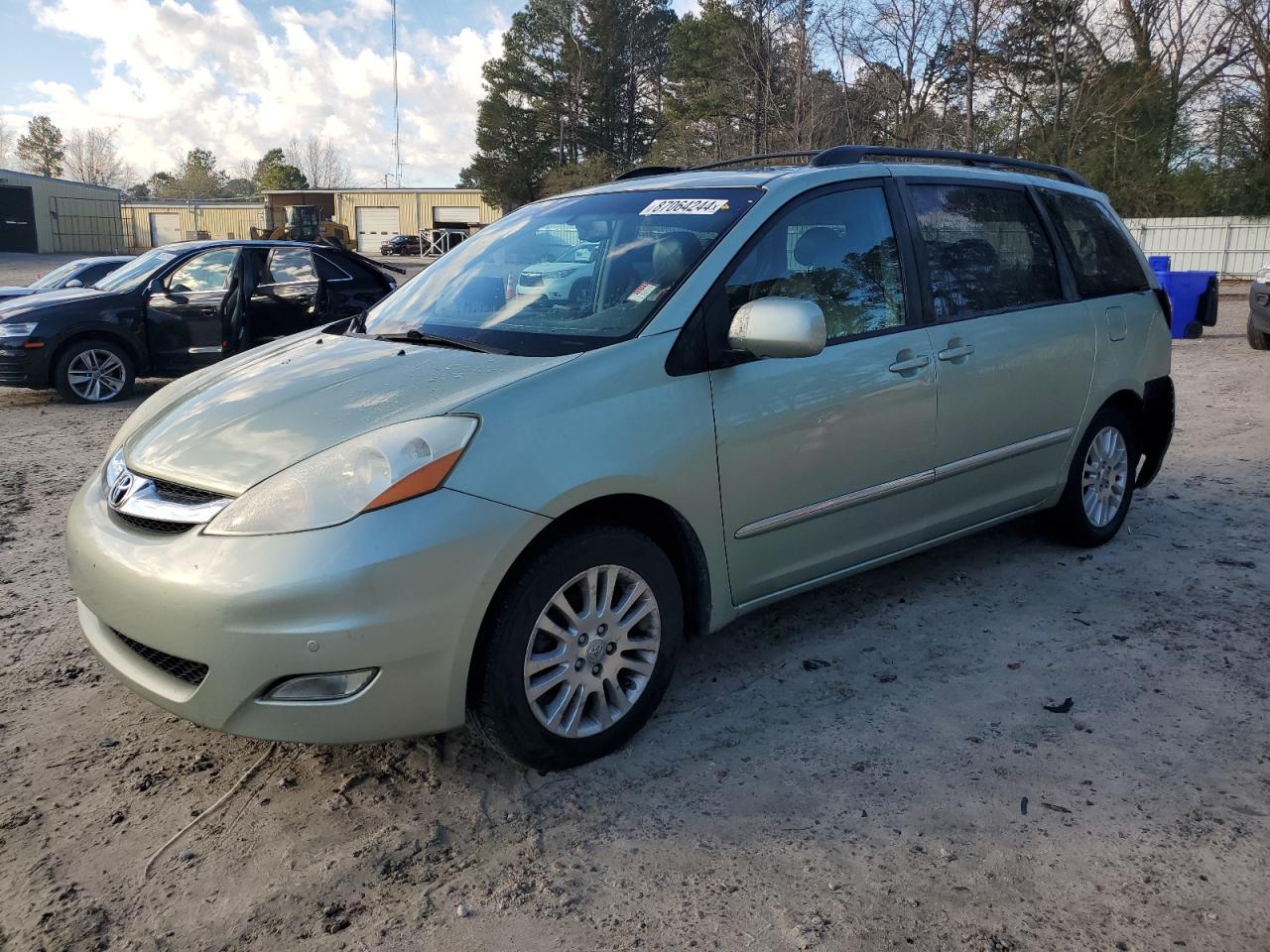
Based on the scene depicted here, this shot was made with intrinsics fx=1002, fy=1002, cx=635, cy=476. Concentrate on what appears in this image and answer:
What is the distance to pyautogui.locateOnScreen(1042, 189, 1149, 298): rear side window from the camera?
4.80 m

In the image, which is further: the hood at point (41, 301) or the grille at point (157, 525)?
the hood at point (41, 301)

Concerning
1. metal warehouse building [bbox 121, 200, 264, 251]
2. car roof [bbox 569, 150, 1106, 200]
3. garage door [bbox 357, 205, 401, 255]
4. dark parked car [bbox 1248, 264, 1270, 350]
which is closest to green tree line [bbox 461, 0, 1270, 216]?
dark parked car [bbox 1248, 264, 1270, 350]

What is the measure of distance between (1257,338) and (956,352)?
1164cm

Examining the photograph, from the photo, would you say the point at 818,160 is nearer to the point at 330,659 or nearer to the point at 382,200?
the point at 330,659

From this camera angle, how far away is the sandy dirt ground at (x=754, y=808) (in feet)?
7.74

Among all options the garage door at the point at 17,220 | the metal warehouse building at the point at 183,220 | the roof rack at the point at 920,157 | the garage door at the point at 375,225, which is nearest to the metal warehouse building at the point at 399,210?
the garage door at the point at 375,225

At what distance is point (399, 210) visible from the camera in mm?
66312

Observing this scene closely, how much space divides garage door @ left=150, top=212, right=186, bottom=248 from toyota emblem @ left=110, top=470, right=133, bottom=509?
70451mm

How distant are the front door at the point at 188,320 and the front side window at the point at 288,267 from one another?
0.34m

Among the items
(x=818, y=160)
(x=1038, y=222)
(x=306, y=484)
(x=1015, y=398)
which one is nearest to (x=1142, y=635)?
(x=1015, y=398)

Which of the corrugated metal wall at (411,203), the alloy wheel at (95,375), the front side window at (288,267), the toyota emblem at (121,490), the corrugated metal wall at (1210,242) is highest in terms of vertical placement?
the corrugated metal wall at (411,203)

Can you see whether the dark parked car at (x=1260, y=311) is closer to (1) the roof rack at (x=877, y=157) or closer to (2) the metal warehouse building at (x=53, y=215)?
(1) the roof rack at (x=877, y=157)

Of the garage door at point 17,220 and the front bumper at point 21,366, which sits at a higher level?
the garage door at point 17,220

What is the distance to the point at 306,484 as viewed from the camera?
8.59ft
